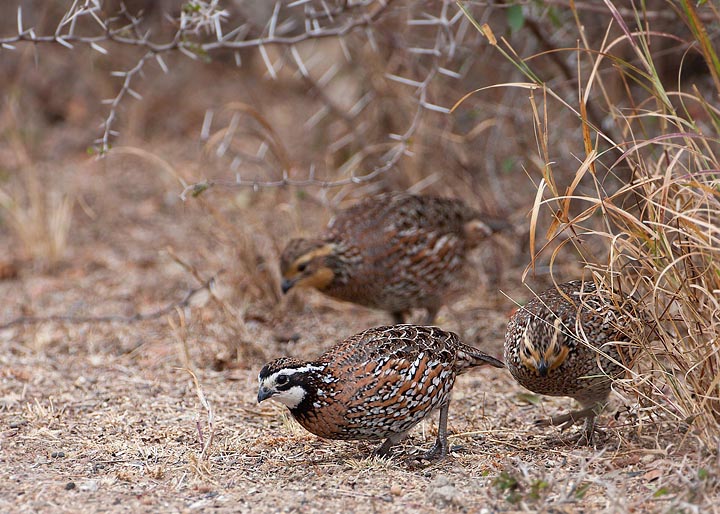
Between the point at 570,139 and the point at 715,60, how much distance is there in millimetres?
3755

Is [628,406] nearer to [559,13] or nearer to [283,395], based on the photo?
[283,395]

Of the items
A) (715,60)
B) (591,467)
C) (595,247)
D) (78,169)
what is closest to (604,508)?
(591,467)

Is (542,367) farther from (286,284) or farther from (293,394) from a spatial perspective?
(286,284)

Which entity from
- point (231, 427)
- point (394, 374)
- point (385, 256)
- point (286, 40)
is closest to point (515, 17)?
point (286, 40)

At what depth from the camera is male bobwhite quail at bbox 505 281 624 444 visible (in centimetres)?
440

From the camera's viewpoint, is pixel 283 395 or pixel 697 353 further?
pixel 283 395

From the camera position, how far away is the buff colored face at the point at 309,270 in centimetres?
627

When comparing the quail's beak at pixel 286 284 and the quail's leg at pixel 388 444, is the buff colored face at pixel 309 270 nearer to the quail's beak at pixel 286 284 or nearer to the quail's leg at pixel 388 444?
the quail's beak at pixel 286 284

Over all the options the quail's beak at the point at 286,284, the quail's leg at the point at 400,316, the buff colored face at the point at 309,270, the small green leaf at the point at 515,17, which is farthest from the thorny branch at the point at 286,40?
the quail's leg at the point at 400,316

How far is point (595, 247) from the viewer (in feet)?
24.6

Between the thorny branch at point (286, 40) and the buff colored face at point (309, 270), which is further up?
the thorny branch at point (286, 40)

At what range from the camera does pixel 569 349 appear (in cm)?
445

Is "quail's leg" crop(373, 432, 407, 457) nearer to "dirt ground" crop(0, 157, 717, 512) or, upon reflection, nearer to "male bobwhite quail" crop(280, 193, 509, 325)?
"dirt ground" crop(0, 157, 717, 512)

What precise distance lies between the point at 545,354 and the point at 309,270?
2.28 m
